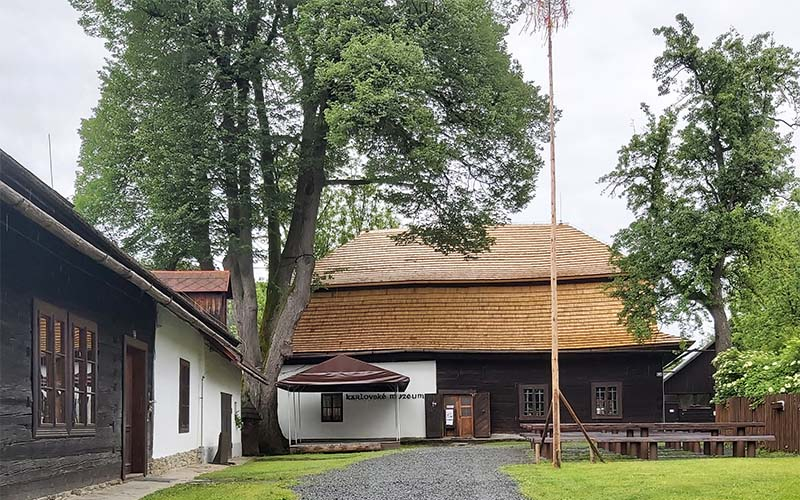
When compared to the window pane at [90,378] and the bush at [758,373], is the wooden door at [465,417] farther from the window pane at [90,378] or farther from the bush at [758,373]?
the window pane at [90,378]

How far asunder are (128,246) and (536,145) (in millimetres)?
12161

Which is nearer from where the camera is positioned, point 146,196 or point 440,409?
point 146,196

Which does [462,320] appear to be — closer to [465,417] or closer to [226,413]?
[465,417]

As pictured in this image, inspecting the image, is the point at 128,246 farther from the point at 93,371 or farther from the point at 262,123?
the point at 93,371

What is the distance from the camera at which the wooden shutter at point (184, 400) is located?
17.9 metres

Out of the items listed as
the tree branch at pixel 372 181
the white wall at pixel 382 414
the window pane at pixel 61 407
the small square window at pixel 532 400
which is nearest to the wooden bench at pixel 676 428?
the tree branch at pixel 372 181

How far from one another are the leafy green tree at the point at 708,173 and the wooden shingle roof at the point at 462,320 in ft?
14.2

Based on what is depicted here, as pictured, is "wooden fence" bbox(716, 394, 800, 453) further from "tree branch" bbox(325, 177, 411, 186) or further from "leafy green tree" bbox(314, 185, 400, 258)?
"leafy green tree" bbox(314, 185, 400, 258)

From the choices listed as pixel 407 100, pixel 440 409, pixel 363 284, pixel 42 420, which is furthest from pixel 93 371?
pixel 363 284

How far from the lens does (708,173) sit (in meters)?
26.0

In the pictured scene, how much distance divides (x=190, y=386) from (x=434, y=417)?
13.1 m

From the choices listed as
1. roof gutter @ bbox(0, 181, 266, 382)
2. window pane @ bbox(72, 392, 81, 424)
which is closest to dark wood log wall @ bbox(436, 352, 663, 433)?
roof gutter @ bbox(0, 181, 266, 382)

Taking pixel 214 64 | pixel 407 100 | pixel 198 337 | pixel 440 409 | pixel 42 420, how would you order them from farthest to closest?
pixel 440 409
pixel 214 64
pixel 407 100
pixel 198 337
pixel 42 420

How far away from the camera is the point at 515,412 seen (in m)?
31.0
